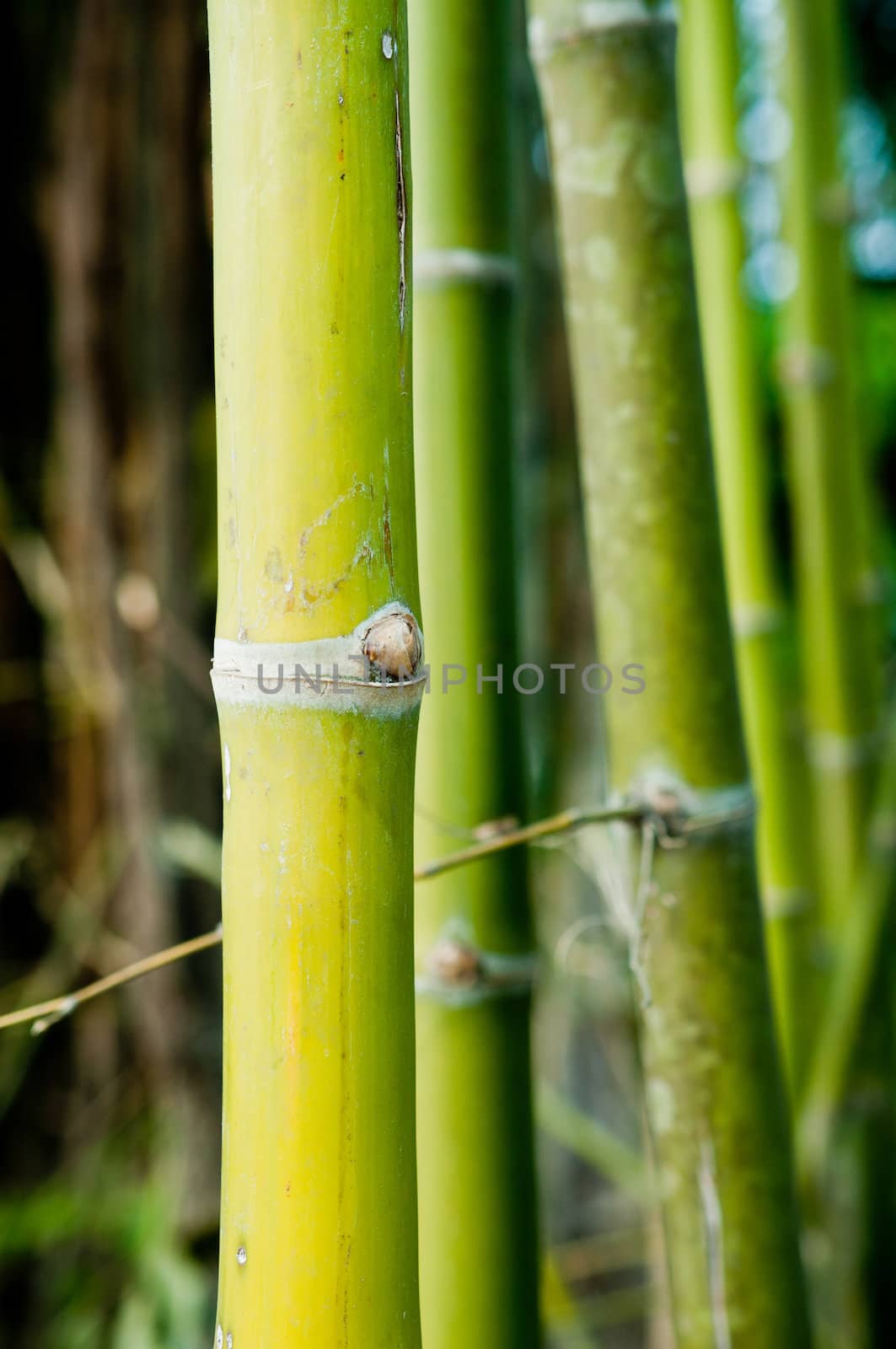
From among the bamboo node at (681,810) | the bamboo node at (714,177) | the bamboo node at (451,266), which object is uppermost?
the bamboo node at (714,177)

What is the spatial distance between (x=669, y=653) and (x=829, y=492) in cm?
43

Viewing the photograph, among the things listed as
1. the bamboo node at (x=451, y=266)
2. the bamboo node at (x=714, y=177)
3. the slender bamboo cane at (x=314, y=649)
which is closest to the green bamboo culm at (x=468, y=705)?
the bamboo node at (x=451, y=266)

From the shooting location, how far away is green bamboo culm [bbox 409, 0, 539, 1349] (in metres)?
0.40

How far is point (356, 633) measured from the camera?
241 mm

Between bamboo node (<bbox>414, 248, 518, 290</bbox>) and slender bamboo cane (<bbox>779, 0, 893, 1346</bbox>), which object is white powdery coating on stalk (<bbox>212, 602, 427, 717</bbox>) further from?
slender bamboo cane (<bbox>779, 0, 893, 1346</bbox>)

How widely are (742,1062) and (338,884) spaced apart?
20 centimetres

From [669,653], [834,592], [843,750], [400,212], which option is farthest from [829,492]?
[400,212]

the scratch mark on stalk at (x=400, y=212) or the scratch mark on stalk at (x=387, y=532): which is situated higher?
the scratch mark on stalk at (x=400, y=212)

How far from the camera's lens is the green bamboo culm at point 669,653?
0.37 m

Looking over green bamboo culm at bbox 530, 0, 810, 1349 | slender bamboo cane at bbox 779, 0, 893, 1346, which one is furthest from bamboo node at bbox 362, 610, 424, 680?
slender bamboo cane at bbox 779, 0, 893, 1346

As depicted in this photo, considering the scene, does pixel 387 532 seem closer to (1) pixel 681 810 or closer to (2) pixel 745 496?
(1) pixel 681 810

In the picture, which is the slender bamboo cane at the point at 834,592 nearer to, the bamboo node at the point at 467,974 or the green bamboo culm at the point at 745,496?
the green bamboo culm at the point at 745,496

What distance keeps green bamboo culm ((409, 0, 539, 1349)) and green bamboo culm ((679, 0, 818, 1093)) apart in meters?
0.23

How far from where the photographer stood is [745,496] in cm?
66
